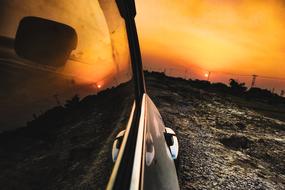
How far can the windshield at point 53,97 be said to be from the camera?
2.07ft

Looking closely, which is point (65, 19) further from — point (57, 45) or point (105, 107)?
point (105, 107)

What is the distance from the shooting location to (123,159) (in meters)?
0.80

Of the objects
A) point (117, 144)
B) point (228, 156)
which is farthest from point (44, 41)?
point (228, 156)

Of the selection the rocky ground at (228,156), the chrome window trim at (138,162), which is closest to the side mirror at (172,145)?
the chrome window trim at (138,162)

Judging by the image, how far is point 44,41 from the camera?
0.84m

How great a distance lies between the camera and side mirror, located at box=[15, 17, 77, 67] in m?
0.75

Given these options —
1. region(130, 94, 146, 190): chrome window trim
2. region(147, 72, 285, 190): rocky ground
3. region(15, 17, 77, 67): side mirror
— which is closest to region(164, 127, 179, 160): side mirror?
region(130, 94, 146, 190): chrome window trim

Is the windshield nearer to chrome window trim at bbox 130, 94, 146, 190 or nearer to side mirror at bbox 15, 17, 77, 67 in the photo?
side mirror at bbox 15, 17, 77, 67

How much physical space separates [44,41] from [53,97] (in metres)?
0.20

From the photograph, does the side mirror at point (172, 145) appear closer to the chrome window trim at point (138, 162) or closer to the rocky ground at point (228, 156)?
the chrome window trim at point (138, 162)

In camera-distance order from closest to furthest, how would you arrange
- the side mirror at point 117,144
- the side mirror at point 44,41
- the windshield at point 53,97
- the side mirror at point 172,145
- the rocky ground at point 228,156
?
the windshield at point 53,97
the side mirror at point 44,41
the side mirror at point 117,144
the side mirror at point 172,145
the rocky ground at point 228,156

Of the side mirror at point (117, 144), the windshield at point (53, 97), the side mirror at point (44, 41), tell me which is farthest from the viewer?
the side mirror at point (117, 144)

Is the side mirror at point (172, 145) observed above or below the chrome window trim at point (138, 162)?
below

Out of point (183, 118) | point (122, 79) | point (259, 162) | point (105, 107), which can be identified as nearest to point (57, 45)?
point (105, 107)
